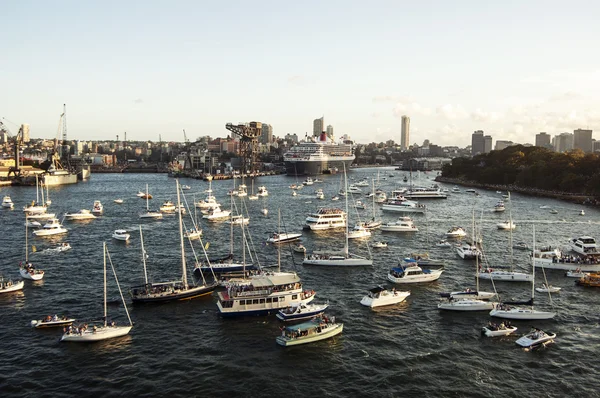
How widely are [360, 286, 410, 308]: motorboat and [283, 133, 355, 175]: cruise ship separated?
434 ft

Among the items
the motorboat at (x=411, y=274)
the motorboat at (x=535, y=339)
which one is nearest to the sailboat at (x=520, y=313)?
the motorboat at (x=535, y=339)

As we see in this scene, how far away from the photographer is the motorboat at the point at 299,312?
92.2 ft

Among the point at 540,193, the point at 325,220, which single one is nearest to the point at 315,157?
the point at 540,193

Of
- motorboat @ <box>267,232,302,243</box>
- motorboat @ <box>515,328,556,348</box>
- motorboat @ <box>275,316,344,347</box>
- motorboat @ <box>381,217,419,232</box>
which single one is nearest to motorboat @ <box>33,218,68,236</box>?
motorboat @ <box>267,232,302,243</box>

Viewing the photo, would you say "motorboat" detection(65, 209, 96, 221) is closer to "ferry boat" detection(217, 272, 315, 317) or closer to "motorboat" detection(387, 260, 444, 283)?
"ferry boat" detection(217, 272, 315, 317)

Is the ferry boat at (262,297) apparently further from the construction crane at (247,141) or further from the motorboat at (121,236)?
the construction crane at (247,141)

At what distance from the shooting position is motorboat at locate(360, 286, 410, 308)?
30594 mm

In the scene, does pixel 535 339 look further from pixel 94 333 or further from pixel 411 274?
pixel 94 333

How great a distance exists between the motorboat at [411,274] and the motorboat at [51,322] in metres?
21.3

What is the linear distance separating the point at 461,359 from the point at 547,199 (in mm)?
80575

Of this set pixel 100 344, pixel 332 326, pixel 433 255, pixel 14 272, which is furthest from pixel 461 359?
pixel 14 272

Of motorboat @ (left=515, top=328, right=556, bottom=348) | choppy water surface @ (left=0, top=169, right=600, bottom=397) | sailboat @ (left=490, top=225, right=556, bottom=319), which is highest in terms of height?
sailboat @ (left=490, top=225, right=556, bottom=319)

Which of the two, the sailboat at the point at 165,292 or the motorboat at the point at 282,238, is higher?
the motorboat at the point at 282,238

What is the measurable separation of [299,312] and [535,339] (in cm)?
1230
